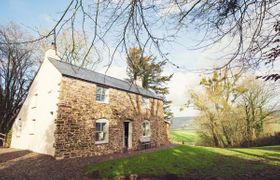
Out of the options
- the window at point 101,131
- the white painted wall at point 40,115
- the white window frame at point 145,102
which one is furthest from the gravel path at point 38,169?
the white window frame at point 145,102

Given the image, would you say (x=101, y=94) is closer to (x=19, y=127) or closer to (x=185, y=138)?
(x=19, y=127)

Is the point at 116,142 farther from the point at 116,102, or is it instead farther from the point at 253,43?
the point at 253,43

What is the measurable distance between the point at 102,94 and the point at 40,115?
450 centimetres

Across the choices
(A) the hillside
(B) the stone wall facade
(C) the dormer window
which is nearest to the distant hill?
(A) the hillside

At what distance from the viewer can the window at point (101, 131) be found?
1462cm

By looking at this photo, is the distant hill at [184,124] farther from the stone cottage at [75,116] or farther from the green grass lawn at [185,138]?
the stone cottage at [75,116]

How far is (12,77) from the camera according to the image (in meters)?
21.9

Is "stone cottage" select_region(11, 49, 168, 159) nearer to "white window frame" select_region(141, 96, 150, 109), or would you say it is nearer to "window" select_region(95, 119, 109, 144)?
"window" select_region(95, 119, 109, 144)

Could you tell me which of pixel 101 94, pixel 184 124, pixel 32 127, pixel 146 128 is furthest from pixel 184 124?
pixel 32 127

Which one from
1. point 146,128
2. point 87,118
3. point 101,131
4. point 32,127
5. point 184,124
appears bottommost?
point 101,131

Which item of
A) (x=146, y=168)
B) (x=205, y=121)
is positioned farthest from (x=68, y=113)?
(x=205, y=121)

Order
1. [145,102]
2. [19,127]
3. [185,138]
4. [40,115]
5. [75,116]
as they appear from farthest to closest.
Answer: [185,138] → [145,102] → [19,127] → [40,115] → [75,116]

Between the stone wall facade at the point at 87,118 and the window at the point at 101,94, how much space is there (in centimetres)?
35

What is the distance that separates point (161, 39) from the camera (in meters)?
3.15
